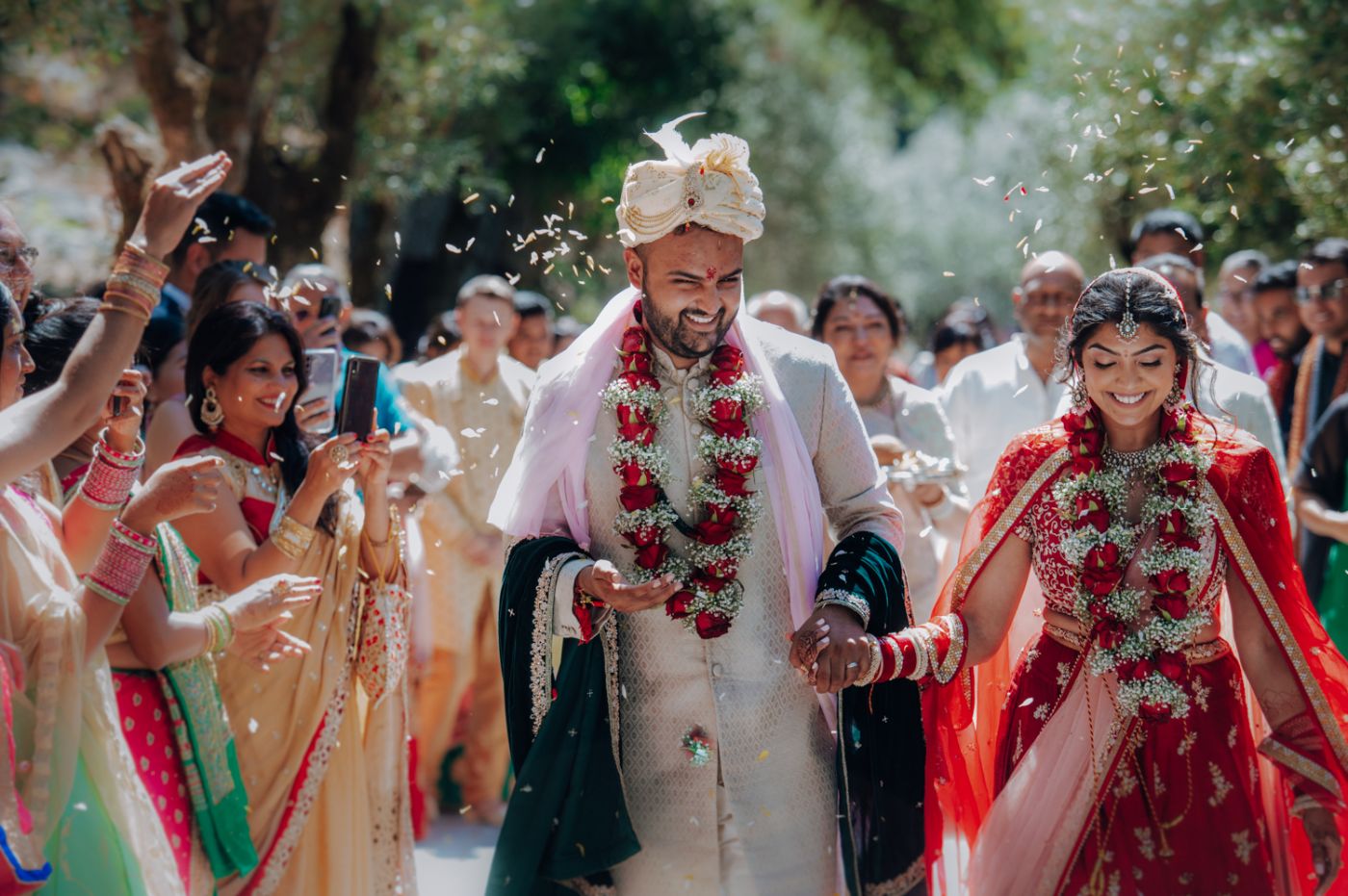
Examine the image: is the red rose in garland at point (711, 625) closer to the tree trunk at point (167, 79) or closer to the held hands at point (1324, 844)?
the held hands at point (1324, 844)

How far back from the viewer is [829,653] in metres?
3.47

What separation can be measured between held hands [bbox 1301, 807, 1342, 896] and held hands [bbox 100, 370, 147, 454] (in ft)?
9.67

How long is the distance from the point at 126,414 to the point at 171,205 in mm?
548

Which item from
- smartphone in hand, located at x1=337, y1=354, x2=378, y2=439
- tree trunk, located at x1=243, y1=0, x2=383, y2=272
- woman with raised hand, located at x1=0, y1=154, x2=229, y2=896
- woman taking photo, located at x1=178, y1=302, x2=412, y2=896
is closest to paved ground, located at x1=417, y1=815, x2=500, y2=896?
woman taking photo, located at x1=178, y1=302, x2=412, y2=896

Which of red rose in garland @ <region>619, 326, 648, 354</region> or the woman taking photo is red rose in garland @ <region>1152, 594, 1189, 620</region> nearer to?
red rose in garland @ <region>619, 326, 648, 354</region>

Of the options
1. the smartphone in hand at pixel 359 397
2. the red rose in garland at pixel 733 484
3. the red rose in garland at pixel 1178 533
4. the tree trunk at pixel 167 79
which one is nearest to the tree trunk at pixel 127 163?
the tree trunk at pixel 167 79

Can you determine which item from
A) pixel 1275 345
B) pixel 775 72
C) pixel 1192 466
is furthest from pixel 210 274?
A: pixel 775 72

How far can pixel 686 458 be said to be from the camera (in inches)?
152

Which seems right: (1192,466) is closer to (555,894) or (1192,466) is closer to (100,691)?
(555,894)

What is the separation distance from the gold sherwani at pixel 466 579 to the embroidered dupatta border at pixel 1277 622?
4.63m

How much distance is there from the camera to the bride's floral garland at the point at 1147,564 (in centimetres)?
369

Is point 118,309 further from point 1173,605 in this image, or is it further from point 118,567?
point 1173,605

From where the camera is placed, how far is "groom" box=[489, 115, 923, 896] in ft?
12.0

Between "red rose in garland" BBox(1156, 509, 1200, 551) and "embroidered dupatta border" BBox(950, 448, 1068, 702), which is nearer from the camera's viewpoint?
"red rose in garland" BBox(1156, 509, 1200, 551)
